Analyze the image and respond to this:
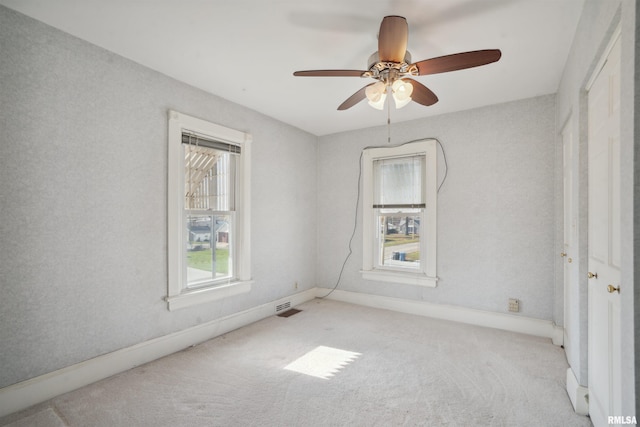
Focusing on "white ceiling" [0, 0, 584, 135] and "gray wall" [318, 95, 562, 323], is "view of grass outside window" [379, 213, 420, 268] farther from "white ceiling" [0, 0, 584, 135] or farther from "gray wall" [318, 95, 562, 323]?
"white ceiling" [0, 0, 584, 135]

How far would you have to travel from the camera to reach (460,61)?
1.89 metres

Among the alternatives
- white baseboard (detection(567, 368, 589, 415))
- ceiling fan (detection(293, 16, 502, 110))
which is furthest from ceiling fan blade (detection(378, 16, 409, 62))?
white baseboard (detection(567, 368, 589, 415))

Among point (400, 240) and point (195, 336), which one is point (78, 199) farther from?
point (400, 240)

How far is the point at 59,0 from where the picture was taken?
191cm

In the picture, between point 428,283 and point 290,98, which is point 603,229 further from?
point 290,98

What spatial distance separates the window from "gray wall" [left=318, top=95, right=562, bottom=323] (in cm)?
13

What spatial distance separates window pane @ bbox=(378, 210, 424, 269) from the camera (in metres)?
4.19

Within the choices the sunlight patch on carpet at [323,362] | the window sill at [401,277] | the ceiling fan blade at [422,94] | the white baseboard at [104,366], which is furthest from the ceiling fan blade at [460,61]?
the white baseboard at [104,366]

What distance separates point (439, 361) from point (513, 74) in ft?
8.93

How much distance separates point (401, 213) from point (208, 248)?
2.60 metres

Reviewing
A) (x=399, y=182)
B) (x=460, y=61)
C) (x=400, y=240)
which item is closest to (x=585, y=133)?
(x=460, y=61)

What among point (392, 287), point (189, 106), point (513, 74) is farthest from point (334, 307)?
point (513, 74)

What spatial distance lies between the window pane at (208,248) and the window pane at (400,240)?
7.18 ft

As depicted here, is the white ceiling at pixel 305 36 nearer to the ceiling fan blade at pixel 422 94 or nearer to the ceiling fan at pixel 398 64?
the ceiling fan at pixel 398 64
